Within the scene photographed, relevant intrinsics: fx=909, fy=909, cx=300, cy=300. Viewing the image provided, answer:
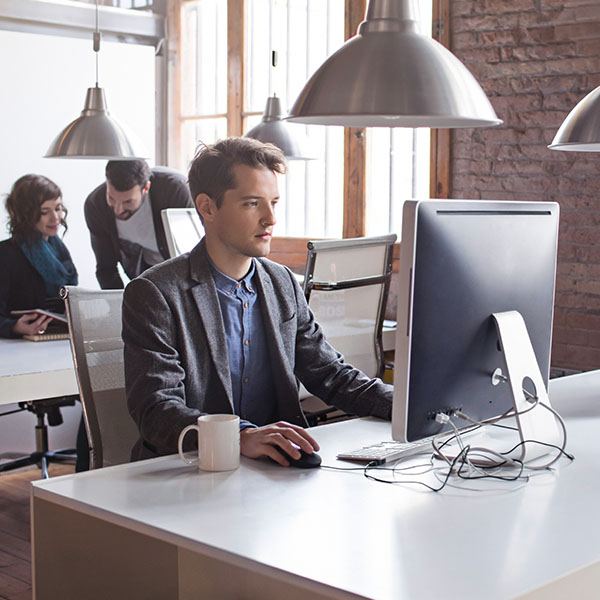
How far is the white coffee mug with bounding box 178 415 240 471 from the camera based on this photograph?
5.28ft

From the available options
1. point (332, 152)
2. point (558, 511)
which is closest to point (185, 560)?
point (558, 511)

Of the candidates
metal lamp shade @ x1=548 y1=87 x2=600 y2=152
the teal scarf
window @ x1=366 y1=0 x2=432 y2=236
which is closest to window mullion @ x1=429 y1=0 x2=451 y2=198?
window @ x1=366 y1=0 x2=432 y2=236

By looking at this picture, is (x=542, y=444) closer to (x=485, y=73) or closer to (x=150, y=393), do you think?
(x=150, y=393)

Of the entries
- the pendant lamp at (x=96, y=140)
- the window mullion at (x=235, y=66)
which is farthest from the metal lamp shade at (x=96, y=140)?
the window mullion at (x=235, y=66)

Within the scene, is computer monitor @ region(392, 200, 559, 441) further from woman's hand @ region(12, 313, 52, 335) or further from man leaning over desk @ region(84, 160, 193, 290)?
man leaning over desk @ region(84, 160, 193, 290)

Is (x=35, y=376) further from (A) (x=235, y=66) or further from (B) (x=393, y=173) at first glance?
(A) (x=235, y=66)

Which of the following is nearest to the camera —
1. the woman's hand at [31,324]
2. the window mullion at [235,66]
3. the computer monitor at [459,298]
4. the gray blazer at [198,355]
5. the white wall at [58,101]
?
the computer monitor at [459,298]

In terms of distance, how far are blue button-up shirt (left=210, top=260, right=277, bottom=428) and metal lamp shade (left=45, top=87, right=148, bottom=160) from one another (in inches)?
71.7

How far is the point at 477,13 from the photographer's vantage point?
4203mm

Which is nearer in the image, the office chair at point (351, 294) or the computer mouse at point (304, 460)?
the computer mouse at point (304, 460)

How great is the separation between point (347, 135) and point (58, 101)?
1885mm

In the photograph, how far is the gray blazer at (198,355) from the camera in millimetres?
1834

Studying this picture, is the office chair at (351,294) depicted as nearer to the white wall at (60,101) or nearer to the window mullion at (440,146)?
the window mullion at (440,146)

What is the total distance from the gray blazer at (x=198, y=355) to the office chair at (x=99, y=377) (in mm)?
157
